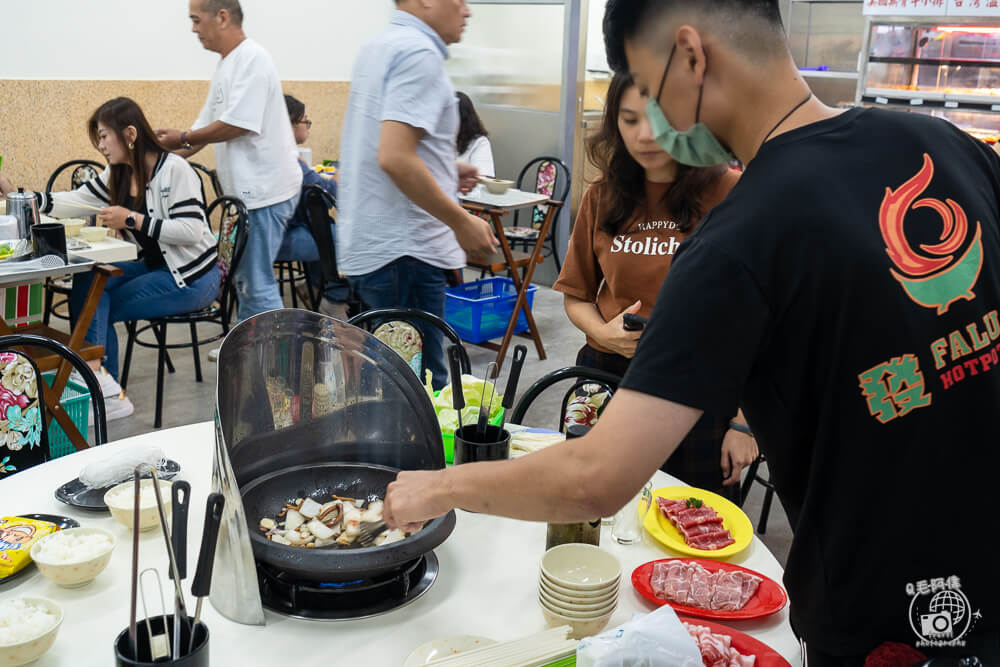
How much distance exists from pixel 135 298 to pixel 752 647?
11.1 ft

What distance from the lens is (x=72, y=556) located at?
1.41 metres

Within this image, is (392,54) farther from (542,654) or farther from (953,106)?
(953,106)

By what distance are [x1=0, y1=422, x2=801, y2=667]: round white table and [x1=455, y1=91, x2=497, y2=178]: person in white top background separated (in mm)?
4180

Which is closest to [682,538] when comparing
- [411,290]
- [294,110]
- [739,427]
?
[739,427]

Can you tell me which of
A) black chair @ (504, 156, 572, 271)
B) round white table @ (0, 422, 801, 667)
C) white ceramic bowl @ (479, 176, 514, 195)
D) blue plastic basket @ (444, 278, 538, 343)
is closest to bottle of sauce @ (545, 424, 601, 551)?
round white table @ (0, 422, 801, 667)

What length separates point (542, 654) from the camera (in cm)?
116

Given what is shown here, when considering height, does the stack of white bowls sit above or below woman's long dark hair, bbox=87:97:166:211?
below

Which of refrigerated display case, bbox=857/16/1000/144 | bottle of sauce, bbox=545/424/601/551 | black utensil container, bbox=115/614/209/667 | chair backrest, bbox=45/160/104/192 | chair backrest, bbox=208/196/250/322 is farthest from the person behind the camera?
chair backrest, bbox=45/160/104/192

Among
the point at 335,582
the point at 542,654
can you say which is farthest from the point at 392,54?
the point at 542,654

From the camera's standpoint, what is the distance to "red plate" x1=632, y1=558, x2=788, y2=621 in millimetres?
1380

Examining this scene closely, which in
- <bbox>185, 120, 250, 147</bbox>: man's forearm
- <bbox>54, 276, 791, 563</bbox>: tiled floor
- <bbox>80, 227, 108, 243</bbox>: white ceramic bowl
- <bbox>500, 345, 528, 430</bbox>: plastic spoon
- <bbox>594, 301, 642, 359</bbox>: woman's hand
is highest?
<bbox>185, 120, 250, 147</bbox>: man's forearm

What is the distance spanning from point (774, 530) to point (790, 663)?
212 cm

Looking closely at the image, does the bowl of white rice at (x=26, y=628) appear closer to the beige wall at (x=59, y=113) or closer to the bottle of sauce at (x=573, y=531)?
the bottle of sauce at (x=573, y=531)

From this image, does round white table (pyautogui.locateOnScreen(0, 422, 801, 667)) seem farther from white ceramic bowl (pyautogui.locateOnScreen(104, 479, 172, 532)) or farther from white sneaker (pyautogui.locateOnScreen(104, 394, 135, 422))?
white sneaker (pyautogui.locateOnScreen(104, 394, 135, 422))
